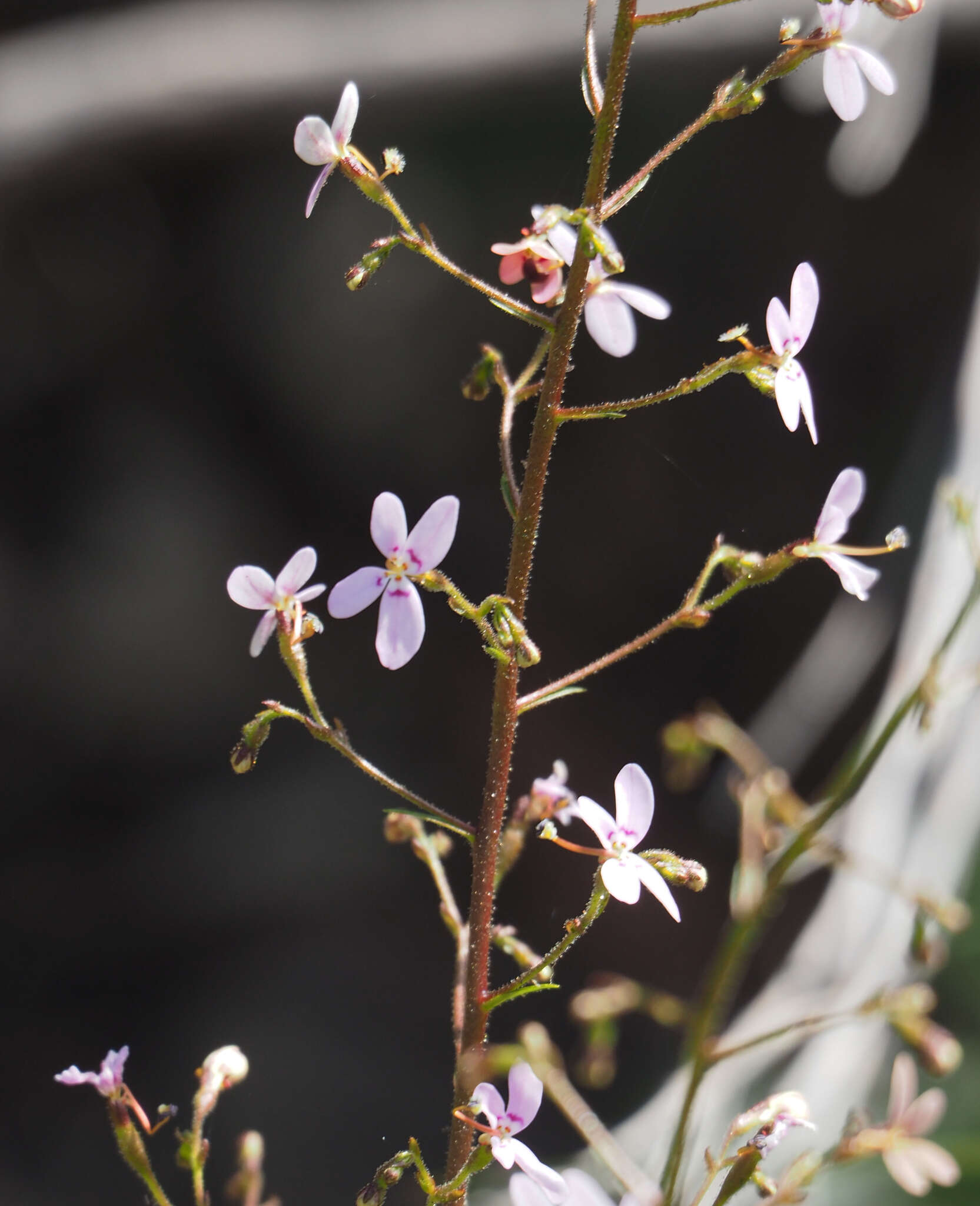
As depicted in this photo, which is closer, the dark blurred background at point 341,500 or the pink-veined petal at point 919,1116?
the pink-veined petal at point 919,1116

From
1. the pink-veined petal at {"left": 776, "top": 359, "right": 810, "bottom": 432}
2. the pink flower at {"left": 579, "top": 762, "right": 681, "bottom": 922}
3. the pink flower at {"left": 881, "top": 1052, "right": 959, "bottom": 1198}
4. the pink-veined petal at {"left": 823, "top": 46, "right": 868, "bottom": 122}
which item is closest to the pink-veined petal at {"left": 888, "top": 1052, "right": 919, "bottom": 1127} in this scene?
the pink flower at {"left": 881, "top": 1052, "right": 959, "bottom": 1198}

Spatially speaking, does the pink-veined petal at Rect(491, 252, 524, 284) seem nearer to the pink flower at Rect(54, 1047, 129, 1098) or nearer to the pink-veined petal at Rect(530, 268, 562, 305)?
the pink-veined petal at Rect(530, 268, 562, 305)

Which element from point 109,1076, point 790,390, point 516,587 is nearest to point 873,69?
point 790,390

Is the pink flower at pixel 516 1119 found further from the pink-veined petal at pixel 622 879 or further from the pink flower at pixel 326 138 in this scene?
the pink flower at pixel 326 138

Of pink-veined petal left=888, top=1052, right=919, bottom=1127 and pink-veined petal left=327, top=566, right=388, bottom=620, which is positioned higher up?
pink-veined petal left=327, top=566, right=388, bottom=620

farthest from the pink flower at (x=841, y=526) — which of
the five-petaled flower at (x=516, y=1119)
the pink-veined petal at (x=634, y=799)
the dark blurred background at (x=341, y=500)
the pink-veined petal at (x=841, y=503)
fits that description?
the dark blurred background at (x=341, y=500)

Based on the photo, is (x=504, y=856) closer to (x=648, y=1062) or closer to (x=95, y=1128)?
(x=648, y=1062)

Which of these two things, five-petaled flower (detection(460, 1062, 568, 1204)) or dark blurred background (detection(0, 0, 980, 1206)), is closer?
five-petaled flower (detection(460, 1062, 568, 1204))

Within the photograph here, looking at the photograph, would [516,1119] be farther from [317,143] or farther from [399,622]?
[317,143]
